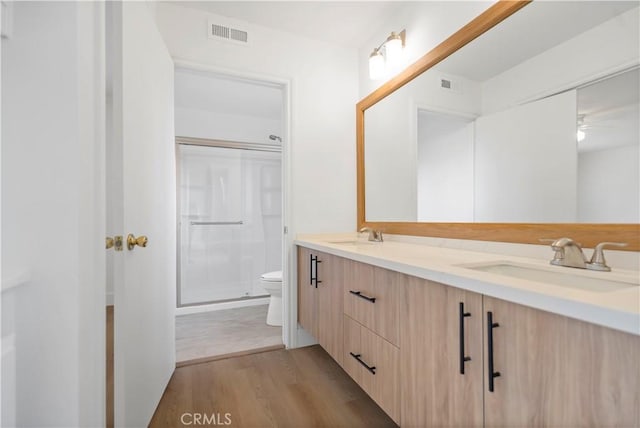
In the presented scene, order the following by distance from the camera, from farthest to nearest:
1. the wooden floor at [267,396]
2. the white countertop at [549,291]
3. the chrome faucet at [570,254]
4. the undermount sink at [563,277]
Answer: the wooden floor at [267,396]
the chrome faucet at [570,254]
the undermount sink at [563,277]
the white countertop at [549,291]

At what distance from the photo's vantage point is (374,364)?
1239 millimetres

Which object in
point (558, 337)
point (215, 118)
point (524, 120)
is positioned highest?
point (215, 118)

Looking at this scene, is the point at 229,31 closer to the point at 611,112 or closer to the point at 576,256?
the point at 611,112

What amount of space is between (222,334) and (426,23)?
8.77ft

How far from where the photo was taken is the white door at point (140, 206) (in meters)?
1.09

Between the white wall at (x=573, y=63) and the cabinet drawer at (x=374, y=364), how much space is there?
46.8 inches

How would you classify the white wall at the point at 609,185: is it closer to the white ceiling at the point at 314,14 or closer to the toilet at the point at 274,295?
the white ceiling at the point at 314,14

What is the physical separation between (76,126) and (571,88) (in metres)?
1.62

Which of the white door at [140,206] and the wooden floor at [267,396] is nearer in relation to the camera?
the white door at [140,206]

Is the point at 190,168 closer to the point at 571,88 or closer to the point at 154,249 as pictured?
the point at 154,249

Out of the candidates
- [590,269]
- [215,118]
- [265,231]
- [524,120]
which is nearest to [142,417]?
[590,269]

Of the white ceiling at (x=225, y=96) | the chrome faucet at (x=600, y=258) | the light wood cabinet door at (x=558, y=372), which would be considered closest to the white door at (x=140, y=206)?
the white ceiling at (x=225, y=96)

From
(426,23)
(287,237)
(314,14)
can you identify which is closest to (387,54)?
(426,23)

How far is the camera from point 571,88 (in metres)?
1.09
